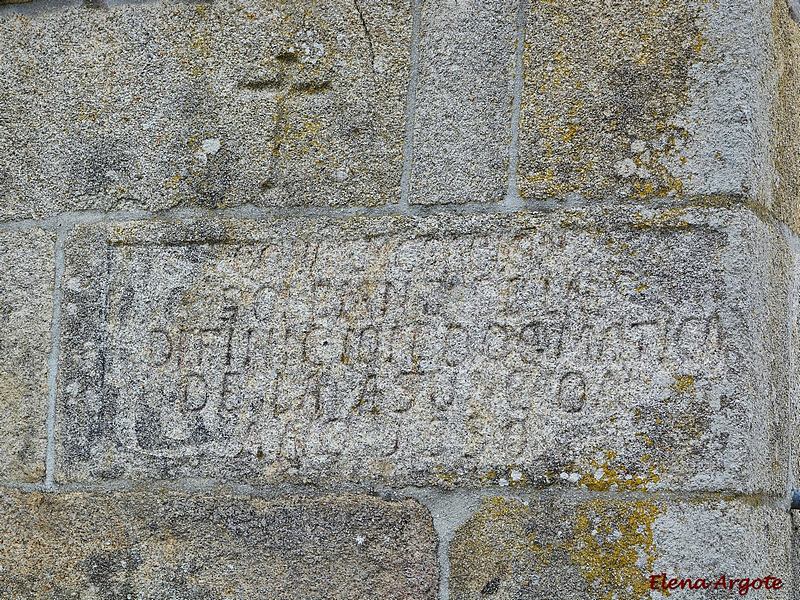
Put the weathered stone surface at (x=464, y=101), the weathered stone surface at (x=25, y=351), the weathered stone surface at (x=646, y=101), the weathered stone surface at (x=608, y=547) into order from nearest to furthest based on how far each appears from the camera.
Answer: the weathered stone surface at (x=608, y=547), the weathered stone surface at (x=646, y=101), the weathered stone surface at (x=464, y=101), the weathered stone surface at (x=25, y=351)

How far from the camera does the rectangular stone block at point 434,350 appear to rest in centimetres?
193

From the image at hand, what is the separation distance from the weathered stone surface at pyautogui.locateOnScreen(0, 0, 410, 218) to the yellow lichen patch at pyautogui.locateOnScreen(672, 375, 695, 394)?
0.62 meters

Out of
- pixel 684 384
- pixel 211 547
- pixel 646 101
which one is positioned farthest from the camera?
pixel 211 547

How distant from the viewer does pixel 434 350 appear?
81.0 inches

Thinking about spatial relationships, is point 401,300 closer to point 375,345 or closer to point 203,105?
point 375,345

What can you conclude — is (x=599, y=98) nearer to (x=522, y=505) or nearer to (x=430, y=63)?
(x=430, y=63)

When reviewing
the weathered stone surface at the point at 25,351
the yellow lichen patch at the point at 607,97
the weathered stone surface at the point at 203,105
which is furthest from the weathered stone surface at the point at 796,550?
the weathered stone surface at the point at 25,351

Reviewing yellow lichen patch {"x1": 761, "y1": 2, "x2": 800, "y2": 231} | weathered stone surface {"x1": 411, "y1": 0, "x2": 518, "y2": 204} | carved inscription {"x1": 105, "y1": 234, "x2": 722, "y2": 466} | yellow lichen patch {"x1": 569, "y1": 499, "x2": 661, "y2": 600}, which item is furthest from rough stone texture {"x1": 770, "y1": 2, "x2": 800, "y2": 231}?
yellow lichen patch {"x1": 569, "y1": 499, "x2": 661, "y2": 600}

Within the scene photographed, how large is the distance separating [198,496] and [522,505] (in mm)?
600

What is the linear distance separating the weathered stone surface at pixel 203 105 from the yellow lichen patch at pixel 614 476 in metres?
0.61

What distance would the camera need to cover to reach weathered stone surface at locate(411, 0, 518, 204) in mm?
2104

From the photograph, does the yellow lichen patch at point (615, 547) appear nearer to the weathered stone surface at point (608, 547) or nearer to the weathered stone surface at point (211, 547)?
the weathered stone surface at point (608, 547)

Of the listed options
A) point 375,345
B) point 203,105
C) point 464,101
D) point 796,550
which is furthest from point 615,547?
point 203,105

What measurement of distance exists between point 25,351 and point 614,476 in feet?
3.78
